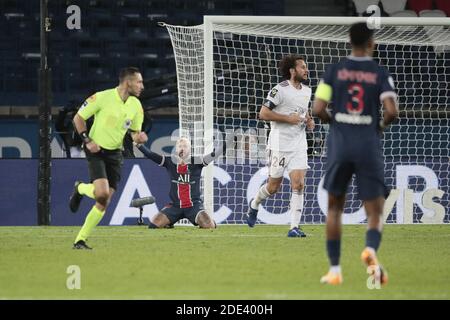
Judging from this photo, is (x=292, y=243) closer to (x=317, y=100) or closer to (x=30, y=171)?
(x=317, y=100)

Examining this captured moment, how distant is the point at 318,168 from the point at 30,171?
4226mm

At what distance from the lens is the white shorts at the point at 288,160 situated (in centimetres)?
1345

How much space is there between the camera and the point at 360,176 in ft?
27.9

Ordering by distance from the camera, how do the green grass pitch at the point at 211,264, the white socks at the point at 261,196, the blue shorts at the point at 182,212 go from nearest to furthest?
the green grass pitch at the point at 211,264 < the white socks at the point at 261,196 < the blue shorts at the point at 182,212

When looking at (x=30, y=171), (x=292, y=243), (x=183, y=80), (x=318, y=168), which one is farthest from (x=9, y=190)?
(x=292, y=243)

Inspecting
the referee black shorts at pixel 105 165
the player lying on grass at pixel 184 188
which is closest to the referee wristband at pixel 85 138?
the referee black shorts at pixel 105 165

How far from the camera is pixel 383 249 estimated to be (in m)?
11.9

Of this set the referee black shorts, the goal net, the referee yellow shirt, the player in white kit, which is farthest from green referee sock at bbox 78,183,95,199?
Answer: the goal net

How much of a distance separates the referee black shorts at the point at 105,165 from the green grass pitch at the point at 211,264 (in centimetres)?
73

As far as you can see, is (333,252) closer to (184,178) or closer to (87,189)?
(87,189)

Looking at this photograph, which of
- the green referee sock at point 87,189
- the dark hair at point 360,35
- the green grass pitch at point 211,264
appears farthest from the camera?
the green referee sock at point 87,189

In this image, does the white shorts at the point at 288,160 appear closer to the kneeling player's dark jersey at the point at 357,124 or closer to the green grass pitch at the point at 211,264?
the green grass pitch at the point at 211,264

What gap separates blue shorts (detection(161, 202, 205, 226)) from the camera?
15180 millimetres
